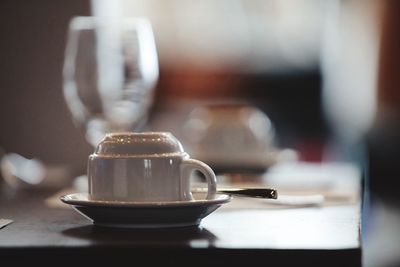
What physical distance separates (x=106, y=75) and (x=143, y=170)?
2.09 ft

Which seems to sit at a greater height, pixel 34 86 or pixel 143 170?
pixel 34 86

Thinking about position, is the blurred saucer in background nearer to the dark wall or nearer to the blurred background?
the dark wall

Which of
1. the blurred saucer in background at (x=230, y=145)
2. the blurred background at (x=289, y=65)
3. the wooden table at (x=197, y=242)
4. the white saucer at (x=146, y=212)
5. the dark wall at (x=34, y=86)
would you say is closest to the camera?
the wooden table at (x=197, y=242)

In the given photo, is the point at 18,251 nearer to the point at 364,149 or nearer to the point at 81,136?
the point at 81,136

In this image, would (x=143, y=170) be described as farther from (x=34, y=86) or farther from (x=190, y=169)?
(x=34, y=86)

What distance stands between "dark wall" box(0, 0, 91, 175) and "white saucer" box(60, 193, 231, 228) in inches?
71.8

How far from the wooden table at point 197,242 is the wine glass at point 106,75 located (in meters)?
0.54

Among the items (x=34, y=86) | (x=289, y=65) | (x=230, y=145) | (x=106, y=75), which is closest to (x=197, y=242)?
(x=106, y=75)

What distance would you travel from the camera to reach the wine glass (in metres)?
1.39

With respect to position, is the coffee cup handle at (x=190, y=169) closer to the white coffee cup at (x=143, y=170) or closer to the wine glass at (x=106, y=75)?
the white coffee cup at (x=143, y=170)

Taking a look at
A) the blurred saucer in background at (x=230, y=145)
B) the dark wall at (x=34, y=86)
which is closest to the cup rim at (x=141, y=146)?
the blurred saucer in background at (x=230, y=145)

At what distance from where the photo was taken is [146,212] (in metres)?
0.75

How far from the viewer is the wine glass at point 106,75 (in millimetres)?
1394

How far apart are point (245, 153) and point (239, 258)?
138cm
